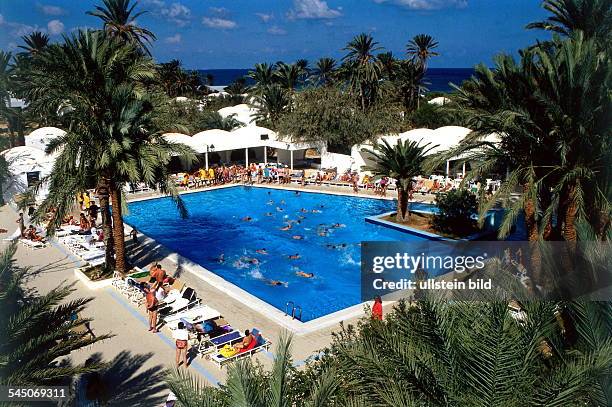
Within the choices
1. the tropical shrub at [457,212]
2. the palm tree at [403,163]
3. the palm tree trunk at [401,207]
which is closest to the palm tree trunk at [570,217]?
the tropical shrub at [457,212]

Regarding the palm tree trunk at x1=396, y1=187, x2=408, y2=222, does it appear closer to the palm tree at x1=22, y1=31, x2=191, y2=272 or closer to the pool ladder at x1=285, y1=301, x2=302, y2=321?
the pool ladder at x1=285, y1=301, x2=302, y2=321

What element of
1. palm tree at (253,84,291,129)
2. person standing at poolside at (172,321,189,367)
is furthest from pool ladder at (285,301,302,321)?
palm tree at (253,84,291,129)

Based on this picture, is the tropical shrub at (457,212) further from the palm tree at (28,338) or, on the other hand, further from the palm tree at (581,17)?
the palm tree at (28,338)

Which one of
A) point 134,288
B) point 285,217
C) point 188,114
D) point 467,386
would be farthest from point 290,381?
point 188,114

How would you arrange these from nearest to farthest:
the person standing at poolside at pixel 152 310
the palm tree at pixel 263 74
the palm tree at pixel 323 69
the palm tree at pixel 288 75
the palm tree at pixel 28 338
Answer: the palm tree at pixel 28 338
the person standing at poolside at pixel 152 310
the palm tree at pixel 288 75
the palm tree at pixel 263 74
the palm tree at pixel 323 69

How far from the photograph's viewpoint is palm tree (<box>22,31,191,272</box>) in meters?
12.9

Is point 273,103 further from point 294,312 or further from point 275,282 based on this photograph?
point 294,312

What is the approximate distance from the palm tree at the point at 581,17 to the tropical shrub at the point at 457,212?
6292mm

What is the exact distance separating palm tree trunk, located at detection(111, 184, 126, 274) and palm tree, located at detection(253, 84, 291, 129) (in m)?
22.5

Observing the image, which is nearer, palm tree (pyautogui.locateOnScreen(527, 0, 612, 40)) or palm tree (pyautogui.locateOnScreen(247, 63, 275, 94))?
palm tree (pyautogui.locateOnScreen(527, 0, 612, 40))

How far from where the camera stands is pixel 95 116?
13.4m

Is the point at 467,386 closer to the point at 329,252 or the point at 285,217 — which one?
the point at 329,252

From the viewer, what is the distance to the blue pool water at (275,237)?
1543 cm

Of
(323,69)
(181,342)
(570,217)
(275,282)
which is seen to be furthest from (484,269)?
(323,69)
